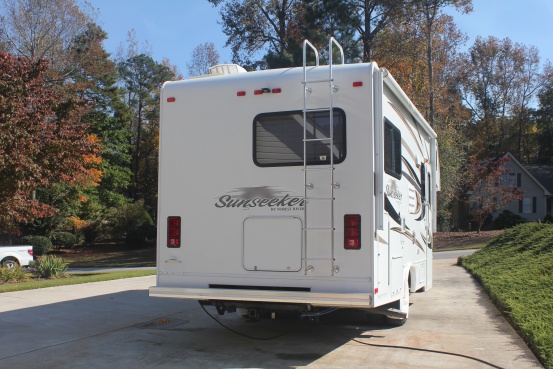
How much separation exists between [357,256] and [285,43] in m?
27.8

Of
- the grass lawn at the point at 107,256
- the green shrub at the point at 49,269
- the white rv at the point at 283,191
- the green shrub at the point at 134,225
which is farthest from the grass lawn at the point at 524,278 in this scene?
the green shrub at the point at 134,225

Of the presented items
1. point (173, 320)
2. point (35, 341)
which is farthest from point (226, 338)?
point (35, 341)

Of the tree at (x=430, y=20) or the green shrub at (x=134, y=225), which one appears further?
the green shrub at (x=134, y=225)

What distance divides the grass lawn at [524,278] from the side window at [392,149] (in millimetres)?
2476

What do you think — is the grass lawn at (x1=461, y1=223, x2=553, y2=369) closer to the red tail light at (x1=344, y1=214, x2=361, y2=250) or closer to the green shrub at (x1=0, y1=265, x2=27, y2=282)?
the red tail light at (x1=344, y1=214, x2=361, y2=250)

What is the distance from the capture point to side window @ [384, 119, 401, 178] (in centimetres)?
662

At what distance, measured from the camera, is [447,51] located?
37.0 m

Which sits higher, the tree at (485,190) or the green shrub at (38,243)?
the tree at (485,190)

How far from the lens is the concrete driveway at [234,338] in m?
6.21

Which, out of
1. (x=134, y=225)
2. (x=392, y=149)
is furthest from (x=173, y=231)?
(x=134, y=225)

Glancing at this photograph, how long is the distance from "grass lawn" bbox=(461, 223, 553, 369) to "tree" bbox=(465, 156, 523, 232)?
15.8 metres

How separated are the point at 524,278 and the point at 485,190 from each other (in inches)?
940

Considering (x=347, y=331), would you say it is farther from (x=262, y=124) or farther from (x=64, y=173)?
(x=64, y=173)

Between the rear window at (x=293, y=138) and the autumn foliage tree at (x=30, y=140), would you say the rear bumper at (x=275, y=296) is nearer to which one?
the rear window at (x=293, y=138)
